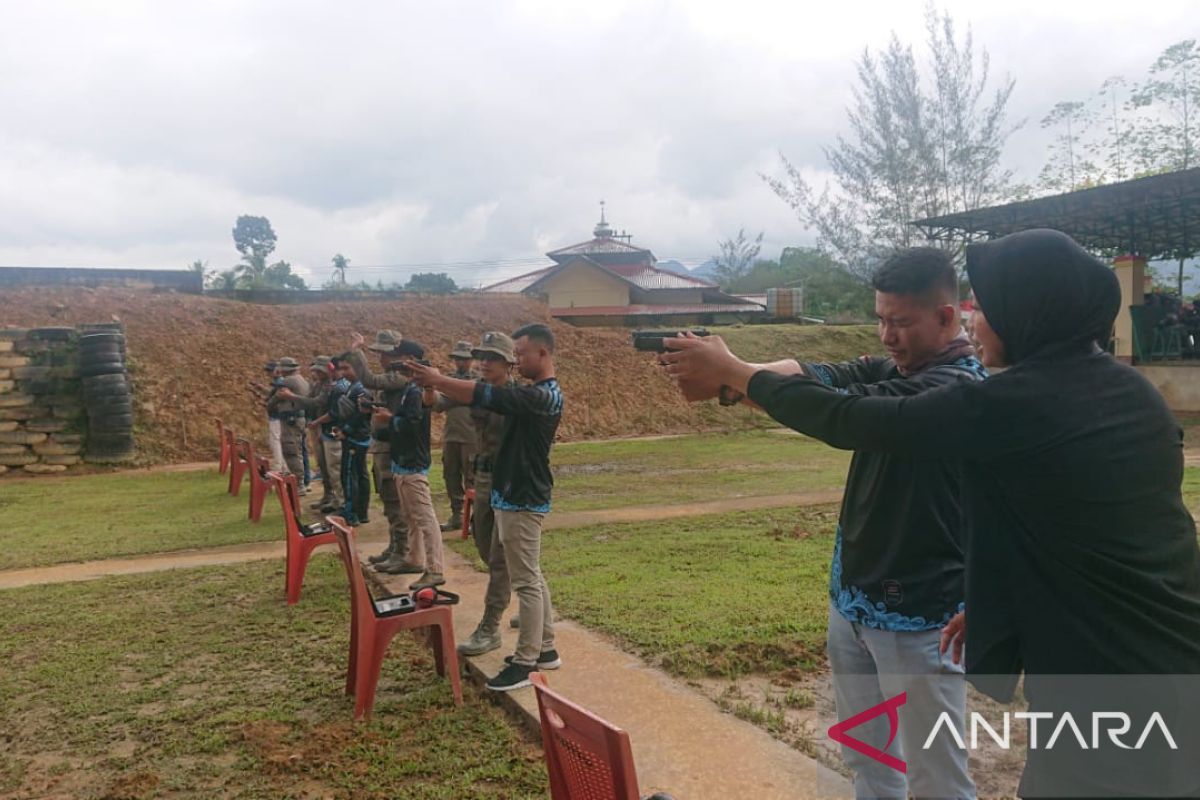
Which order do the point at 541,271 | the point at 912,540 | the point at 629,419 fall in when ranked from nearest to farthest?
the point at 912,540
the point at 629,419
the point at 541,271

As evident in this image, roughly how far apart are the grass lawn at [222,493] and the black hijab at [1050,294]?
8.84m

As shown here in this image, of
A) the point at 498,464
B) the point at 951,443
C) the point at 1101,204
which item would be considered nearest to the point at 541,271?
the point at 1101,204

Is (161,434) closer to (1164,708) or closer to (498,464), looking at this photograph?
(498,464)

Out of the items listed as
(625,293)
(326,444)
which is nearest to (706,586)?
(326,444)

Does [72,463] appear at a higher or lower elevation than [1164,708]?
lower

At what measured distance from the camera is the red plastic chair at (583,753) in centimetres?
183

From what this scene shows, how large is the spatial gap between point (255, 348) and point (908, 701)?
20.8 metres

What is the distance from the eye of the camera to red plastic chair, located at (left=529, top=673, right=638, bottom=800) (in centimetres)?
183

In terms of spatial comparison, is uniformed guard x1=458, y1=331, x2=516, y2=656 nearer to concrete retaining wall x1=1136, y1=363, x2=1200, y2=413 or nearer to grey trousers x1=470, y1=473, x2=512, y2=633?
grey trousers x1=470, y1=473, x2=512, y2=633

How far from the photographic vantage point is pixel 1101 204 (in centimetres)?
1877

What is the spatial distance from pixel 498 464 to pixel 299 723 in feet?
5.32

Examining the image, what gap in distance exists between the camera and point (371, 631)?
4.27 m

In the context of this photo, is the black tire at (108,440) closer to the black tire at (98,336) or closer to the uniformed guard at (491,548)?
the black tire at (98,336)

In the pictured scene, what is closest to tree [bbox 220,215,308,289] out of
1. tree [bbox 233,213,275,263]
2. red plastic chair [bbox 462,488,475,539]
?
tree [bbox 233,213,275,263]
